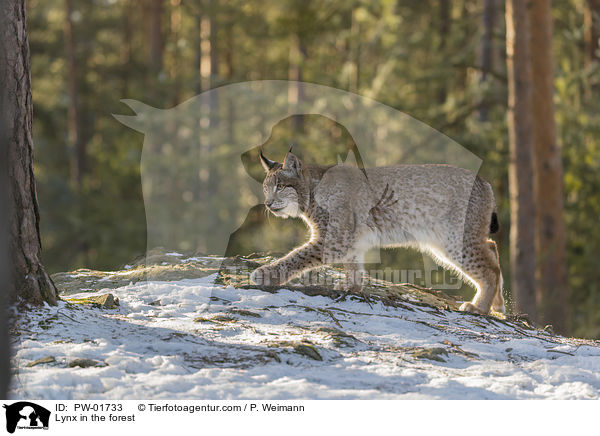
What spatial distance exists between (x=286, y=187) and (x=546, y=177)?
7.32 m

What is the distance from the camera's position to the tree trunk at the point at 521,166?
10531 mm

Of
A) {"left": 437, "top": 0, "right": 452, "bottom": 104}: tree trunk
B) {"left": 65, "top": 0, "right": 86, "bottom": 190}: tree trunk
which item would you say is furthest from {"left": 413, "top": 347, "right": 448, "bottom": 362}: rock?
{"left": 65, "top": 0, "right": 86, "bottom": 190}: tree trunk

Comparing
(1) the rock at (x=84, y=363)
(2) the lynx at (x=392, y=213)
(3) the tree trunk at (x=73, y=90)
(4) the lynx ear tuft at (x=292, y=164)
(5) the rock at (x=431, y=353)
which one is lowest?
(5) the rock at (x=431, y=353)

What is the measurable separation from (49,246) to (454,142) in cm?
1397

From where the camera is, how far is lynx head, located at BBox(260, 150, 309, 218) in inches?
239

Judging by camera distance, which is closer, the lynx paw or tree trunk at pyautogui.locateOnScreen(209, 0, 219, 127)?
the lynx paw

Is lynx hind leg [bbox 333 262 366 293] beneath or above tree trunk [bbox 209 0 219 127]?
beneath

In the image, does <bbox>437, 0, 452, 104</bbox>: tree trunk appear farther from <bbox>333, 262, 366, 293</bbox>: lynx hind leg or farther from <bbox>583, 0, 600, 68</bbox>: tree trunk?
<bbox>333, 262, 366, 293</bbox>: lynx hind leg

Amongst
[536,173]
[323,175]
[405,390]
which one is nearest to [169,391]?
[405,390]

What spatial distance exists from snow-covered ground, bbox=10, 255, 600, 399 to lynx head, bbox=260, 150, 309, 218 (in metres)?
1.20

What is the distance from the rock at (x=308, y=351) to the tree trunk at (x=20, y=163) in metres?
1.72

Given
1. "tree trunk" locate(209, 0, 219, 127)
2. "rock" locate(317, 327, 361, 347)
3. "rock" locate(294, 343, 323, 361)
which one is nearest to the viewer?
"rock" locate(294, 343, 323, 361)

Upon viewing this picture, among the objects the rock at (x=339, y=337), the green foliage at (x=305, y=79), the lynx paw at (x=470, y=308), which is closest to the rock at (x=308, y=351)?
the rock at (x=339, y=337)
